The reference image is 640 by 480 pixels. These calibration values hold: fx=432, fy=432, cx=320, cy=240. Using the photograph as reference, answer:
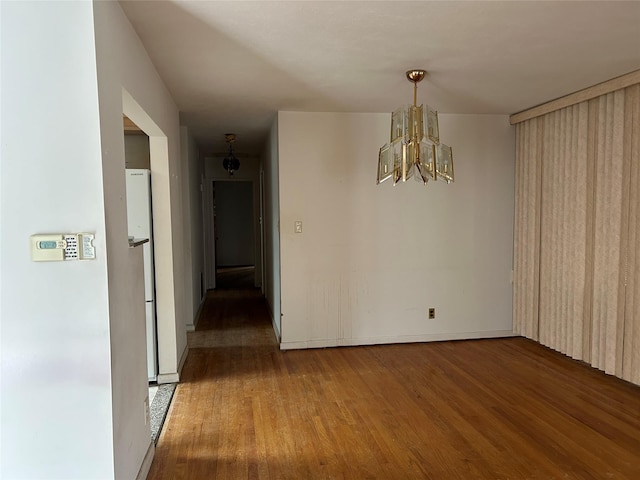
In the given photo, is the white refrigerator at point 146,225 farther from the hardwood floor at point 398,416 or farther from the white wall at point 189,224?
the white wall at point 189,224

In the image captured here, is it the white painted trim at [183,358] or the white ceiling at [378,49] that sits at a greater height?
the white ceiling at [378,49]

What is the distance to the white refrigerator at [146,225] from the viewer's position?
3332 millimetres

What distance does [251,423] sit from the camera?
9.21 ft

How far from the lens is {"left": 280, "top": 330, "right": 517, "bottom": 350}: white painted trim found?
14.3 feet

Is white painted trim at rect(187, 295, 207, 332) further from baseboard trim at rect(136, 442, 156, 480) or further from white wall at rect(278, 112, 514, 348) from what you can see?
baseboard trim at rect(136, 442, 156, 480)

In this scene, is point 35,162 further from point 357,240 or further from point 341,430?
point 357,240

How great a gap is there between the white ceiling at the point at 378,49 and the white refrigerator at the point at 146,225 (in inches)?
29.5

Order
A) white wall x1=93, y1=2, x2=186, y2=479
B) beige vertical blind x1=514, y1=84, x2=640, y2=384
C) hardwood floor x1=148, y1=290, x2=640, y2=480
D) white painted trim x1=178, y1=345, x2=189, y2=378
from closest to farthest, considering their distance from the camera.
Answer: white wall x1=93, y1=2, x2=186, y2=479 → hardwood floor x1=148, y1=290, x2=640, y2=480 → beige vertical blind x1=514, y1=84, x2=640, y2=384 → white painted trim x1=178, y1=345, x2=189, y2=378

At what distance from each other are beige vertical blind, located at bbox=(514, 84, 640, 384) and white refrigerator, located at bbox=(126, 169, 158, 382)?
3561 mm

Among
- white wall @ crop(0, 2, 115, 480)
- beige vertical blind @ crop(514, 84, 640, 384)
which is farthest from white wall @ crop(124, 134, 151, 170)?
beige vertical blind @ crop(514, 84, 640, 384)

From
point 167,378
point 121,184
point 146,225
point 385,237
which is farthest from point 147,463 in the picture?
point 385,237

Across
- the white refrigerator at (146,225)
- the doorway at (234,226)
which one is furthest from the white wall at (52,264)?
the doorway at (234,226)

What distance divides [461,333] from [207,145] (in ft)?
14.0

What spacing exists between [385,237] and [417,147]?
1.65 m
